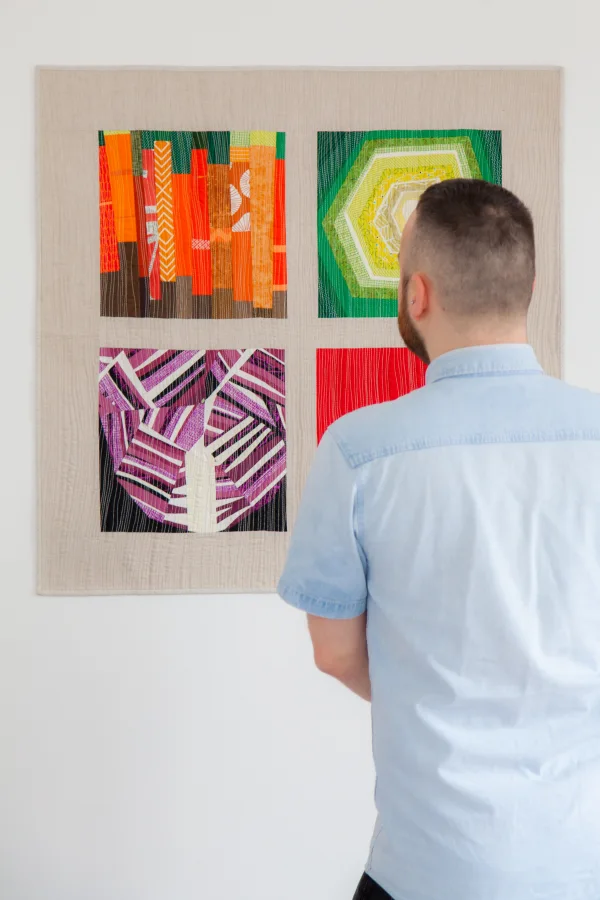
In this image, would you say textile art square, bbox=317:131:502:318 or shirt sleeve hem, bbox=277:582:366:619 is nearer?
shirt sleeve hem, bbox=277:582:366:619

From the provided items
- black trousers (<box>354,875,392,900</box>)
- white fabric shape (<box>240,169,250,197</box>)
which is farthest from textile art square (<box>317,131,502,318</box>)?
black trousers (<box>354,875,392,900</box>)

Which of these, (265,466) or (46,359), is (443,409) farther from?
(46,359)

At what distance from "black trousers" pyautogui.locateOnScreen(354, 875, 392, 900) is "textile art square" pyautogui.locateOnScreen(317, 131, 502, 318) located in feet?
3.92

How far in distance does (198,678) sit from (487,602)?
3.72ft

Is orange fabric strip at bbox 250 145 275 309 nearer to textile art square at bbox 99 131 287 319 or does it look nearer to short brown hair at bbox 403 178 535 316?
textile art square at bbox 99 131 287 319

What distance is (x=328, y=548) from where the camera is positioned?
90 cm

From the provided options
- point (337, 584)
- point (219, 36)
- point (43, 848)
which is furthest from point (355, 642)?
point (219, 36)

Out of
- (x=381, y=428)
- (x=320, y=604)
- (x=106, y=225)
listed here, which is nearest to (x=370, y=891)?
(x=320, y=604)

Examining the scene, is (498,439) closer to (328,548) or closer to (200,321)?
(328,548)

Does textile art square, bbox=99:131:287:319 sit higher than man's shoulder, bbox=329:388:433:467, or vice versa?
textile art square, bbox=99:131:287:319

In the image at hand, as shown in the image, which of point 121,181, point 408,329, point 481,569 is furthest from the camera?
point 121,181

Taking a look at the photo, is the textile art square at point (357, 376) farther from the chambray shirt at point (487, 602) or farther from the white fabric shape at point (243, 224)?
the chambray shirt at point (487, 602)

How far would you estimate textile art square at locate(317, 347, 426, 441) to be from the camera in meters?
1.79

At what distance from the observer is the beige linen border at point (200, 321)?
177cm
